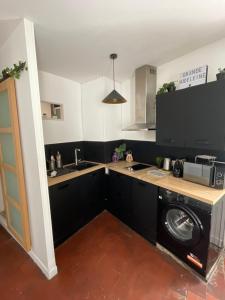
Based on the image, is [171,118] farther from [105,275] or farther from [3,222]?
[3,222]

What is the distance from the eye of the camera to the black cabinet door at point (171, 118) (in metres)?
1.71

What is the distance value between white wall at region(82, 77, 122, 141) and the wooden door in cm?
133

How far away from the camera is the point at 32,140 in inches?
52.9

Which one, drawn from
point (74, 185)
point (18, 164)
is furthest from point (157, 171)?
point (18, 164)

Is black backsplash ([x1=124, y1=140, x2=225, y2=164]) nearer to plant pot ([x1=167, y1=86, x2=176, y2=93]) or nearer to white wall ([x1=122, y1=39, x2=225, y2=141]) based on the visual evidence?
white wall ([x1=122, y1=39, x2=225, y2=141])

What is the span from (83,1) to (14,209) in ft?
7.33

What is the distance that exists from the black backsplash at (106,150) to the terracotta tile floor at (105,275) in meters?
1.23

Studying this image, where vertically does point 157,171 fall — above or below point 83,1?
below

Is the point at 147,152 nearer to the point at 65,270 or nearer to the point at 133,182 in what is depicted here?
the point at 133,182

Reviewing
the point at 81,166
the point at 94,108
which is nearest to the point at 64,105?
the point at 94,108

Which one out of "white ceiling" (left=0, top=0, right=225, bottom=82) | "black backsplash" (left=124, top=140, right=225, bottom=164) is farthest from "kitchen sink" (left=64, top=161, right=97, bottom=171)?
"white ceiling" (left=0, top=0, right=225, bottom=82)

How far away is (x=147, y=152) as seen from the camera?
99.7 inches

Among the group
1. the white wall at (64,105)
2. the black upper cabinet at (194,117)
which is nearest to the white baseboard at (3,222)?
the white wall at (64,105)

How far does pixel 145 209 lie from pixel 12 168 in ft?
5.46
